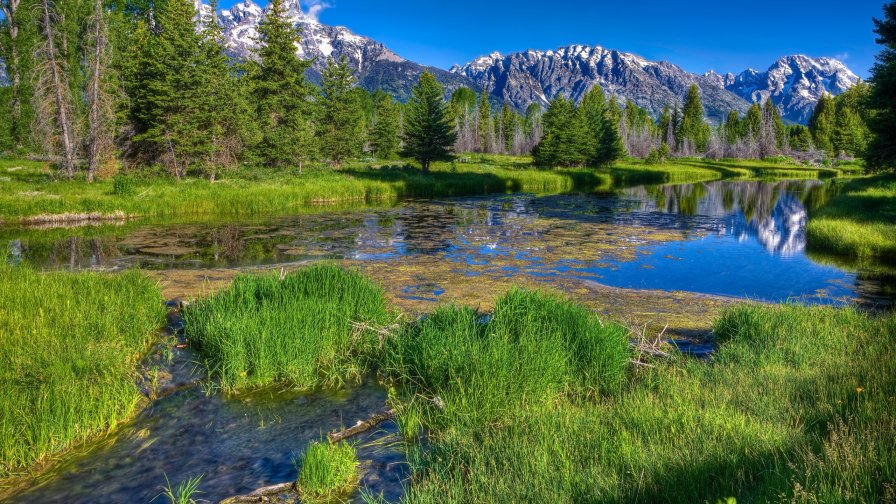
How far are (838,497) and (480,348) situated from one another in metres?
3.89

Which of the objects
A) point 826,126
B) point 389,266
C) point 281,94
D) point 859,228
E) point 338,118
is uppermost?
point 826,126

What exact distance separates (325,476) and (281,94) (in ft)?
135

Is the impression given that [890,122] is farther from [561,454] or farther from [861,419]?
[561,454]

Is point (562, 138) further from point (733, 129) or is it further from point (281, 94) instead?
point (733, 129)

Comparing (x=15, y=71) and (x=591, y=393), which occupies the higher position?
(x=15, y=71)

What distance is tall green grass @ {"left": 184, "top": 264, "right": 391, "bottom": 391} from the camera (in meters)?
6.86

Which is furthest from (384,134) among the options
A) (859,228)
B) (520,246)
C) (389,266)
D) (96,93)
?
(859,228)

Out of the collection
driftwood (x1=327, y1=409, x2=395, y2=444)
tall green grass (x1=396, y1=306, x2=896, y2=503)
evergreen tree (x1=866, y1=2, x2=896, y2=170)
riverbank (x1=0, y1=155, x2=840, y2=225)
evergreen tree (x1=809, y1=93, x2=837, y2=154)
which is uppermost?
evergreen tree (x1=809, y1=93, x2=837, y2=154)

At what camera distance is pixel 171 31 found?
31.8 m

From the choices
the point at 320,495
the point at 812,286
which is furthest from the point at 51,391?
the point at 812,286

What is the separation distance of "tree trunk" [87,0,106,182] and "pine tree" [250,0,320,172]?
36.3 feet

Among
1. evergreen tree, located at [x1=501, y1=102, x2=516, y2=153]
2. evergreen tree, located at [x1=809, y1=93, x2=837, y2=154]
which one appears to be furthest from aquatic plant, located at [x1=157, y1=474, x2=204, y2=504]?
evergreen tree, located at [x1=809, y1=93, x2=837, y2=154]

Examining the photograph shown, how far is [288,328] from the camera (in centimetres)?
708

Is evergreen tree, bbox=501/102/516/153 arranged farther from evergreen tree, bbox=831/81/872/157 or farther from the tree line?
evergreen tree, bbox=831/81/872/157
